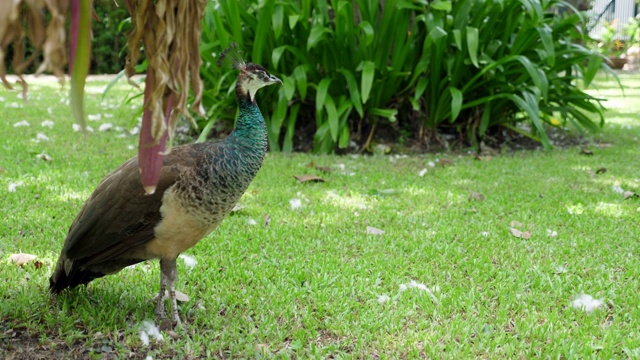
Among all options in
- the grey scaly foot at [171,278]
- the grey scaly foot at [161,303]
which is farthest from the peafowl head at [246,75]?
the grey scaly foot at [161,303]

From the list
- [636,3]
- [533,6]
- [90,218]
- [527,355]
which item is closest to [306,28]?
[533,6]

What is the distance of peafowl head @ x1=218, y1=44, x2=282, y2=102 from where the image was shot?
9.75ft

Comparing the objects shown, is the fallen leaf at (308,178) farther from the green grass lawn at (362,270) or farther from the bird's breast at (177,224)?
the bird's breast at (177,224)

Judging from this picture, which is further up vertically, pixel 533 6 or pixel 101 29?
pixel 533 6

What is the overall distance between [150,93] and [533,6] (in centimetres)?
519

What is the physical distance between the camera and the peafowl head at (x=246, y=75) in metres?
2.97

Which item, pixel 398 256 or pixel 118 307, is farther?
pixel 398 256

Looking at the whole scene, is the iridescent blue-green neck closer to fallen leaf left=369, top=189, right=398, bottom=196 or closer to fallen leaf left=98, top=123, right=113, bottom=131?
fallen leaf left=369, top=189, right=398, bottom=196

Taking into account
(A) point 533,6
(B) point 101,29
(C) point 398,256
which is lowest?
(B) point 101,29

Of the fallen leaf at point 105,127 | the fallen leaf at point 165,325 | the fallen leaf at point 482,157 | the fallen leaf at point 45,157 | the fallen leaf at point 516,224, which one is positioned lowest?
the fallen leaf at point 105,127

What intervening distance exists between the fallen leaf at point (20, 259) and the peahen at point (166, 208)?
1.76 ft

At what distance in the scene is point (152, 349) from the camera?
8.61 feet

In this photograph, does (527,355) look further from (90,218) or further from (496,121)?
(496,121)

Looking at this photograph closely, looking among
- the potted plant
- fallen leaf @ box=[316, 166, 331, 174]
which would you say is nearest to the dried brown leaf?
fallen leaf @ box=[316, 166, 331, 174]
